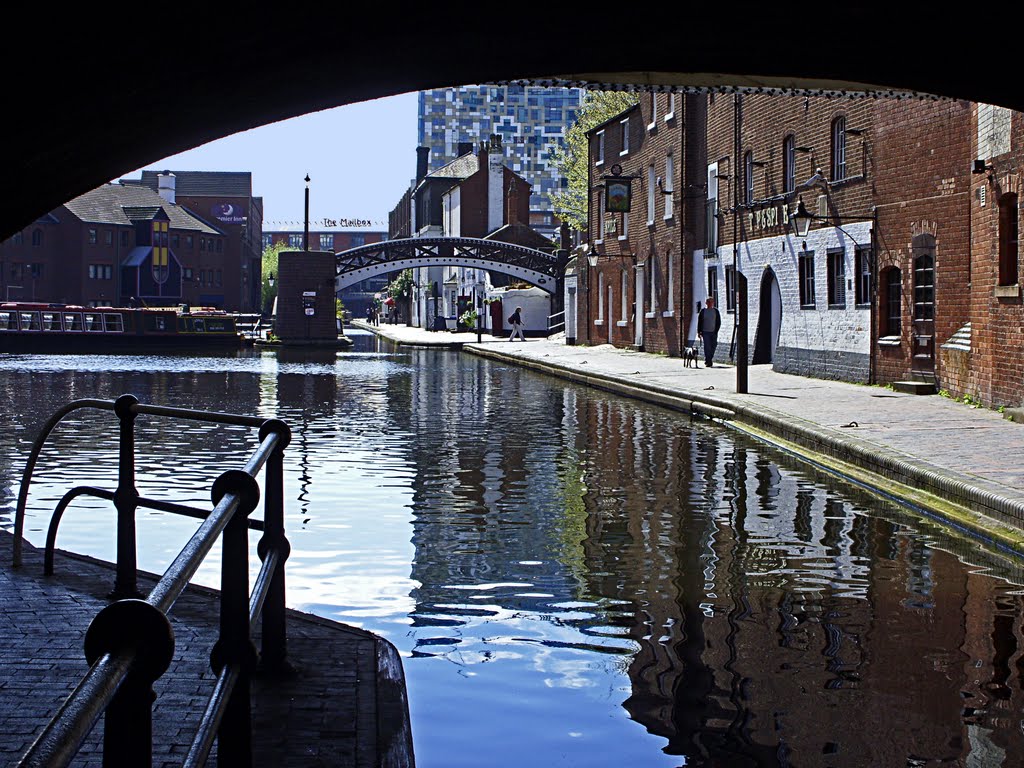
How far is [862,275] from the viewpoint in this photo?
25.8 meters

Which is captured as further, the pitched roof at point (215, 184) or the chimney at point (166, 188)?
the pitched roof at point (215, 184)

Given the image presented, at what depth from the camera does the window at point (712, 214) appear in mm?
35862

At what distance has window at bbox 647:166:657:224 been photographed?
42.6 metres

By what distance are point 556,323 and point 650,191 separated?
26443 millimetres

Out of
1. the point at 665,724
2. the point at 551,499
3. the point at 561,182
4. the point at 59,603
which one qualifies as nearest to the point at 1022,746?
the point at 665,724

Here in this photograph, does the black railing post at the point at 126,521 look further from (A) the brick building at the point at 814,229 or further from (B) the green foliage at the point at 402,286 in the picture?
(B) the green foliage at the point at 402,286

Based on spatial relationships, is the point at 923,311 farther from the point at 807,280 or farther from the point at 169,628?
the point at 169,628

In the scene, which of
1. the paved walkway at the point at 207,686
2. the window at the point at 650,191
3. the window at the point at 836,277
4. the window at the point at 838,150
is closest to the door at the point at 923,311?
the window at the point at 836,277

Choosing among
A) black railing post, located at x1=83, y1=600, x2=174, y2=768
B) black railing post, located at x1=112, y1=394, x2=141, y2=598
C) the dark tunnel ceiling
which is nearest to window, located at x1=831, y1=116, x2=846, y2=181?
the dark tunnel ceiling

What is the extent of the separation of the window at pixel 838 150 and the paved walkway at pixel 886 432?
4.14 m

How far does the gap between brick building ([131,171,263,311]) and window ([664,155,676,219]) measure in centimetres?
7916

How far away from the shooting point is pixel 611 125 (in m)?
48.0

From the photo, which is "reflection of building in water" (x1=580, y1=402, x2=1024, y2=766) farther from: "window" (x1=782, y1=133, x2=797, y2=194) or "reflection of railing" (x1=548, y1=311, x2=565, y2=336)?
"reflection of railing" (x1=548, y1=311, x2=565, y2=336)

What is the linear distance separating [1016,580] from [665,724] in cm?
372
